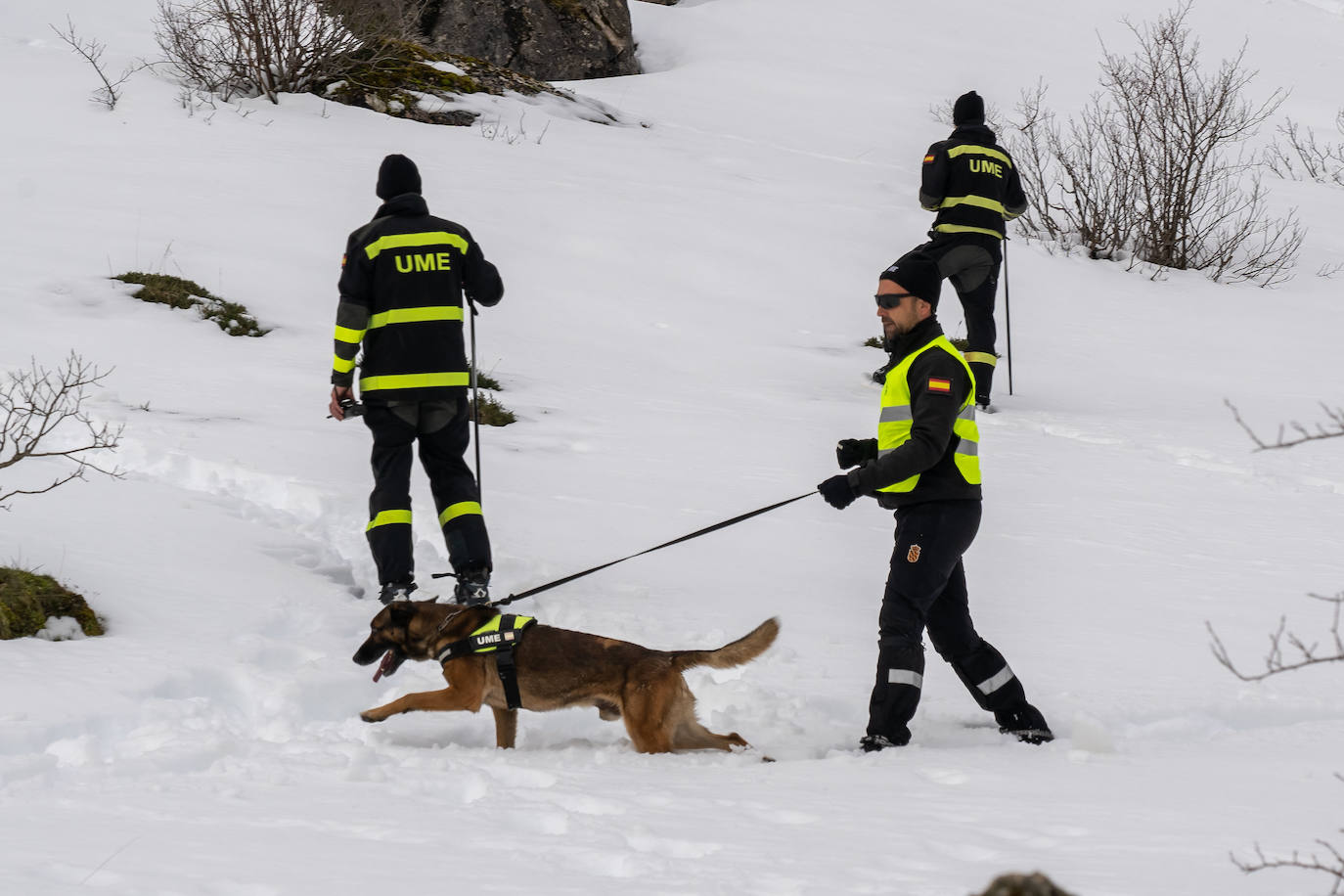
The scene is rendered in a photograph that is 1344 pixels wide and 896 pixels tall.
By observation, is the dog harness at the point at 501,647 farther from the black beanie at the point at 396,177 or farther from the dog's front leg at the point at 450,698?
the black beanie at the point at 396,177

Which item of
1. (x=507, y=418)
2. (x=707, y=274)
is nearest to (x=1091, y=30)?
(x=707, y=274)

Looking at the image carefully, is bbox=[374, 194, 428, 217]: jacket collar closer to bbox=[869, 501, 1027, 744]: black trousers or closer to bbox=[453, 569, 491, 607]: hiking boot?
bbox=[453, 569, 491, 607]: hiking boot

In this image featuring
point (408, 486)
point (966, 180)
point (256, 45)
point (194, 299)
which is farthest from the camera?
point (256, 45)

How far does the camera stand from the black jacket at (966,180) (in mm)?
8898

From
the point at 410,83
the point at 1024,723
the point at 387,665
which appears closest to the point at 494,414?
the point at 387,665

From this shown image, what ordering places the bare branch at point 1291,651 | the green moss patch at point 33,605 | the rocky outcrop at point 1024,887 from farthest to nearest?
the green moss patch at point 33,605
the bare branch at point 1291,651
the rocky outcrop at point 1024,887

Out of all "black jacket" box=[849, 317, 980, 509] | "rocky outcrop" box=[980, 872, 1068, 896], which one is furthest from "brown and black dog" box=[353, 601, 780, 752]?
"rocky outcrop" box=[980, 872, 1068, 896]

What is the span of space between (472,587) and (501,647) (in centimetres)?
108

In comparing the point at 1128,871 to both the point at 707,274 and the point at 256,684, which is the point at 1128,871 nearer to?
the point at 256,684

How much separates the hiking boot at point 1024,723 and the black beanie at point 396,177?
11.5 feet

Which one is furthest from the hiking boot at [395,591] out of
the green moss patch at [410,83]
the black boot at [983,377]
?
the green moss patch at [410,83]

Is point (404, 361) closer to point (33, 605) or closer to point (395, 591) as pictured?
point (395, 591)

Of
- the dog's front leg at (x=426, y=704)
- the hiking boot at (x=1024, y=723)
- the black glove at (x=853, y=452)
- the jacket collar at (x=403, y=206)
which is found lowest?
the dog's front leg at (x=426, y=704)

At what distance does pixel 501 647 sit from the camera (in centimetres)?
435
